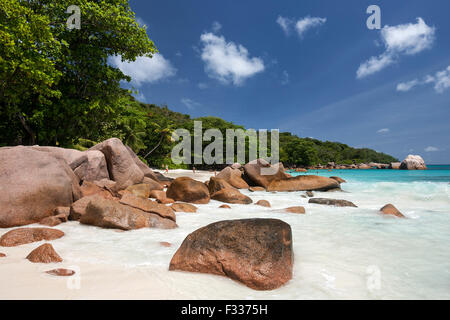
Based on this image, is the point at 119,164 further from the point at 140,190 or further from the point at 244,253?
the point at 244,253

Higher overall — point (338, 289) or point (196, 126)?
point (196, 126)

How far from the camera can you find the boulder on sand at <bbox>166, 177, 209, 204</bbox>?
7.94 m

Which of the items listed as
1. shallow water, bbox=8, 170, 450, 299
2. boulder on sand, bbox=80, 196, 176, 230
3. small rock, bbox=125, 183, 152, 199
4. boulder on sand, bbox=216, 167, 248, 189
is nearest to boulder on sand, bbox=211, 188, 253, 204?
small rock, bbox=125, 183, 152, 199

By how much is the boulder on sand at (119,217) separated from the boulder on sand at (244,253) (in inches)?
78.6

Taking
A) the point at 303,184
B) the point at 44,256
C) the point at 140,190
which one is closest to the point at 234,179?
the point at 303,184

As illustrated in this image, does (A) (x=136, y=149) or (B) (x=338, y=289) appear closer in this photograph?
(B) (x=338, y=289)

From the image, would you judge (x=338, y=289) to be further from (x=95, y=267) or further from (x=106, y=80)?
(x=106, y=80)

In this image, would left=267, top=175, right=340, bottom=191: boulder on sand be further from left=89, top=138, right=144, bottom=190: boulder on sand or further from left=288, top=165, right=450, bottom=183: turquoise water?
left=288, top=165, right=450, bottom=183: turquoise water

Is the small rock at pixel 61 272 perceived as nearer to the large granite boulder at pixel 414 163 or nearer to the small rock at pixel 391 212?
the small rock at pixel 391 212

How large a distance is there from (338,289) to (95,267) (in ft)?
8.91

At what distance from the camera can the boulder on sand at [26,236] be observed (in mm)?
3328

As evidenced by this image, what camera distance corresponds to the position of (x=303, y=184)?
1305cm
